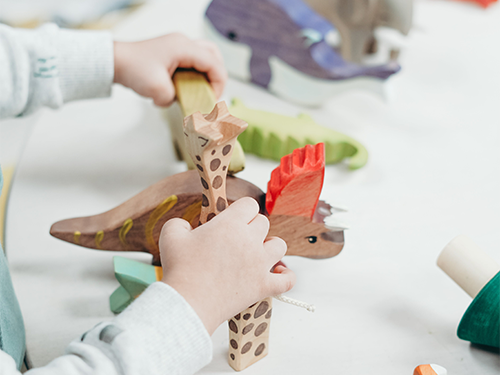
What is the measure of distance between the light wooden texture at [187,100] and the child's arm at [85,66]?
0.04 feet

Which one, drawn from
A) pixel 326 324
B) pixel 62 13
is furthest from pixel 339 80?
pixel 62 13

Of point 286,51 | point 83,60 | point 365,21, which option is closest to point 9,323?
point 83,60

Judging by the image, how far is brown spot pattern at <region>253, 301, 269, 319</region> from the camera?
0.35 meters

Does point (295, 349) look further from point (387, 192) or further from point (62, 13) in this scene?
point (62, 13)

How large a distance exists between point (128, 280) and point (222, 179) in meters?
0.13

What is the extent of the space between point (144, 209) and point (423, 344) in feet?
0.84

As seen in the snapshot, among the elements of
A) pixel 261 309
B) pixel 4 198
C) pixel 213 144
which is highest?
pixel 213 144

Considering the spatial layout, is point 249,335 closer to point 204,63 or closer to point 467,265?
point 467,265

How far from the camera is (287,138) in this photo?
1.87 ft

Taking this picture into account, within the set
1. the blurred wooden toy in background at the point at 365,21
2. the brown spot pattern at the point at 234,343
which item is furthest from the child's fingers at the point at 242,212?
the blurred wooden toy in background at the point at 365,21

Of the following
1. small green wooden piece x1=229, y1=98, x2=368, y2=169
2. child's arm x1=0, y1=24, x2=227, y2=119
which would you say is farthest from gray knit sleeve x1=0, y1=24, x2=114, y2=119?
small green wooden piece x1=229, y1=98, x2=368, y2=169

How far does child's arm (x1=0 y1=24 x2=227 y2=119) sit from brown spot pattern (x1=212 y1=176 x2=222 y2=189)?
22cm

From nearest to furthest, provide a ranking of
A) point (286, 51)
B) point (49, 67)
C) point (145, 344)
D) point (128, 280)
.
Result: 1. point (145, 344)
2. point (128, 280)
3. point (49, 67)
4. point (286, 51)

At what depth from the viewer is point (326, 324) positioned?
41 cm
